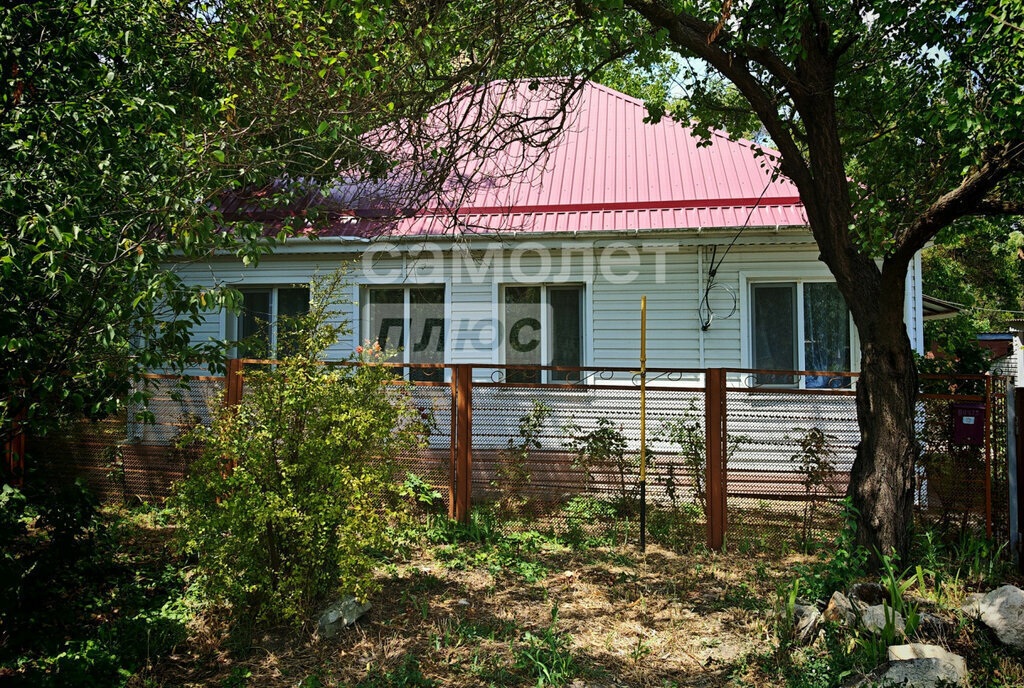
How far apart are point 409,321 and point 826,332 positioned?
5800 millimetres

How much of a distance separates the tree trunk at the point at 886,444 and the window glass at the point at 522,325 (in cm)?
490

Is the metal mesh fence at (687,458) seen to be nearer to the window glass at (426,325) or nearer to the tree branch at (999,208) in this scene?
the tree branch at (999,208)

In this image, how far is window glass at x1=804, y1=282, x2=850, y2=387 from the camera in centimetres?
918

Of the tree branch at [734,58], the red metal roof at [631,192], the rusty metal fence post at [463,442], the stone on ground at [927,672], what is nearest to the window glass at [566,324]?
the red metal roof at [631,192]

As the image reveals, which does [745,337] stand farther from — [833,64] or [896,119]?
[833,64]

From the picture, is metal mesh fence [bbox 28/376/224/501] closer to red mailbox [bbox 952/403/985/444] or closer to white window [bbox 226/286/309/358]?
white window [bbox 226/286/309/358]

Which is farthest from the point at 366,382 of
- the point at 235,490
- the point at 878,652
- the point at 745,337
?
the point at 745,337

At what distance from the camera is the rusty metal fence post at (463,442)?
7.32 metres

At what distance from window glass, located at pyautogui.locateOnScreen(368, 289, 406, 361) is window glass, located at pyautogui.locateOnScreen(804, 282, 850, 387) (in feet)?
18.6

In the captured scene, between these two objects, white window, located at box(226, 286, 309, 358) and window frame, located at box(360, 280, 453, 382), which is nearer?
window frame, located at box(360, 280, 453, 382)

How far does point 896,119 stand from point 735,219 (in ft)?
7.27

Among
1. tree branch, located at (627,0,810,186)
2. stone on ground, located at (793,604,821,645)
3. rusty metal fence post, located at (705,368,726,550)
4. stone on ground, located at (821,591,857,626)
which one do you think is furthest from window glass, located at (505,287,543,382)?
stone on ground, located at (821,591,857,626)

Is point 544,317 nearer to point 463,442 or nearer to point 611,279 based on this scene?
point 611,279

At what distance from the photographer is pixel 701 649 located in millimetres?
4828
